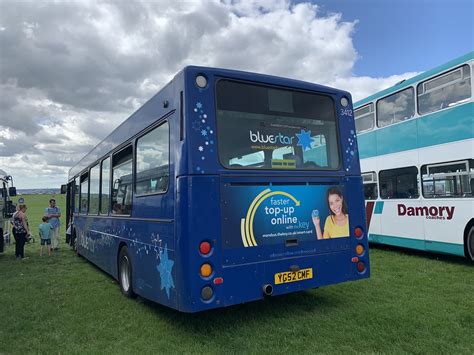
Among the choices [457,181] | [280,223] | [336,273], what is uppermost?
[457,181]

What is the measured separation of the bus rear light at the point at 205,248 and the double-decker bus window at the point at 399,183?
7.13 meters

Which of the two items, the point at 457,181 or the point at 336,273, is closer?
the point at 336,273

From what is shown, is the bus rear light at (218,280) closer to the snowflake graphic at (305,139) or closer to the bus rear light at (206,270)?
the bus rear light at (206,270)

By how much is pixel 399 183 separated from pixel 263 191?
683cm

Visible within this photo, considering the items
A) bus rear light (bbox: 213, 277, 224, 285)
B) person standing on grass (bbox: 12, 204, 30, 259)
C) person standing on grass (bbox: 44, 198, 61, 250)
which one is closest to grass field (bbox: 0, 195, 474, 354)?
bus rear light (bbox: 213, 277, 224, 285)

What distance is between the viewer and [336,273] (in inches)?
219

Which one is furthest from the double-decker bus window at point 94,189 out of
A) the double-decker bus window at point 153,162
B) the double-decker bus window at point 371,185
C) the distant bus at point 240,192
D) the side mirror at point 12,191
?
the double-decker bus window at point 371,185

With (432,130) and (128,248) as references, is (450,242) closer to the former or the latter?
(432,130)

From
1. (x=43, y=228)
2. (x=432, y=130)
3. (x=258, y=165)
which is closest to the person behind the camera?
(x=258, y=165)

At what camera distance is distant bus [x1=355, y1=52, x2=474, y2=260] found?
28.2ft

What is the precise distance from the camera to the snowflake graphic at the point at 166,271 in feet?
15.9

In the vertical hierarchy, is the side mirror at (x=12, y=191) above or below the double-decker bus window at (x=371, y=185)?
above

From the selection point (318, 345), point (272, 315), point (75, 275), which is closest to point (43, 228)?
point (75, 275)

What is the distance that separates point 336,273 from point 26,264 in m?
9.33
